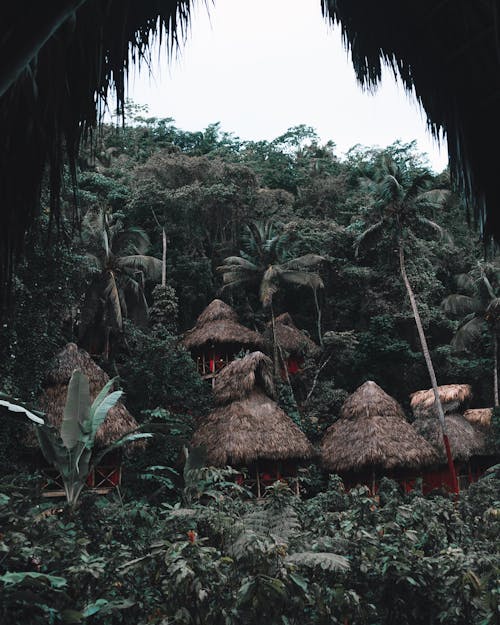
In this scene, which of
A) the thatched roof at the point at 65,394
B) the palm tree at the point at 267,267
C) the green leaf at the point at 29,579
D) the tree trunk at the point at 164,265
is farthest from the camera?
the tree trunk at the point at 164,265

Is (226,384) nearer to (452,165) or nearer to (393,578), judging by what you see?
(393,578)

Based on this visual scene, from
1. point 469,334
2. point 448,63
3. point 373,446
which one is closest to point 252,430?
point 373,446

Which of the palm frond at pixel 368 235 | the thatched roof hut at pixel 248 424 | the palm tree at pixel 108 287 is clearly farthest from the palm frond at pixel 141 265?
the palm frond at pixel 368 235

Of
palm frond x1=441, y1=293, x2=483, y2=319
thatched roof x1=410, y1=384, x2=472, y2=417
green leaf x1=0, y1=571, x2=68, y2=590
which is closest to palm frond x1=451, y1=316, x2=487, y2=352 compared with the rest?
palm frond x1=441, y1=293, x2=483, y2=319

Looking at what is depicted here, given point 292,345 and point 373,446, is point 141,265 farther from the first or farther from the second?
point 373,446

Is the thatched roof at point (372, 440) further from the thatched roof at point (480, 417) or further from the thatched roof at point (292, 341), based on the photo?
the thatched roof at point (292, 341)

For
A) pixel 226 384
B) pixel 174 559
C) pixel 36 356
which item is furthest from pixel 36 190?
pixel 226 384

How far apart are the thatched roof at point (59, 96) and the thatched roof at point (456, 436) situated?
14.4 m

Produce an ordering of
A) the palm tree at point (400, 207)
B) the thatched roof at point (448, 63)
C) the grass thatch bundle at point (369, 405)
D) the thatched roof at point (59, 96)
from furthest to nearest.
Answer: the palm tree at point (400, 207) → the grass thatch bundle at point (369, 405) → the thatched roof at point (448, 63) → the thatched roof at point (59, 96)

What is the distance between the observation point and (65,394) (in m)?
11.3

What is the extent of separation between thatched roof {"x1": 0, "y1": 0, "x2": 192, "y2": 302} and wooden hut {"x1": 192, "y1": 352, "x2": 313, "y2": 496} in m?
10.7

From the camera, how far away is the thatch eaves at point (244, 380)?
13.3m

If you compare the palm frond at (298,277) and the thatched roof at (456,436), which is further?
the palm frond at (298,277)

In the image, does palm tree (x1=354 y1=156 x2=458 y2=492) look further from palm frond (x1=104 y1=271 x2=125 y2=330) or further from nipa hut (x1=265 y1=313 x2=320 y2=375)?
palm frond (x1=104 y1=271 x2=125 y2=330)
